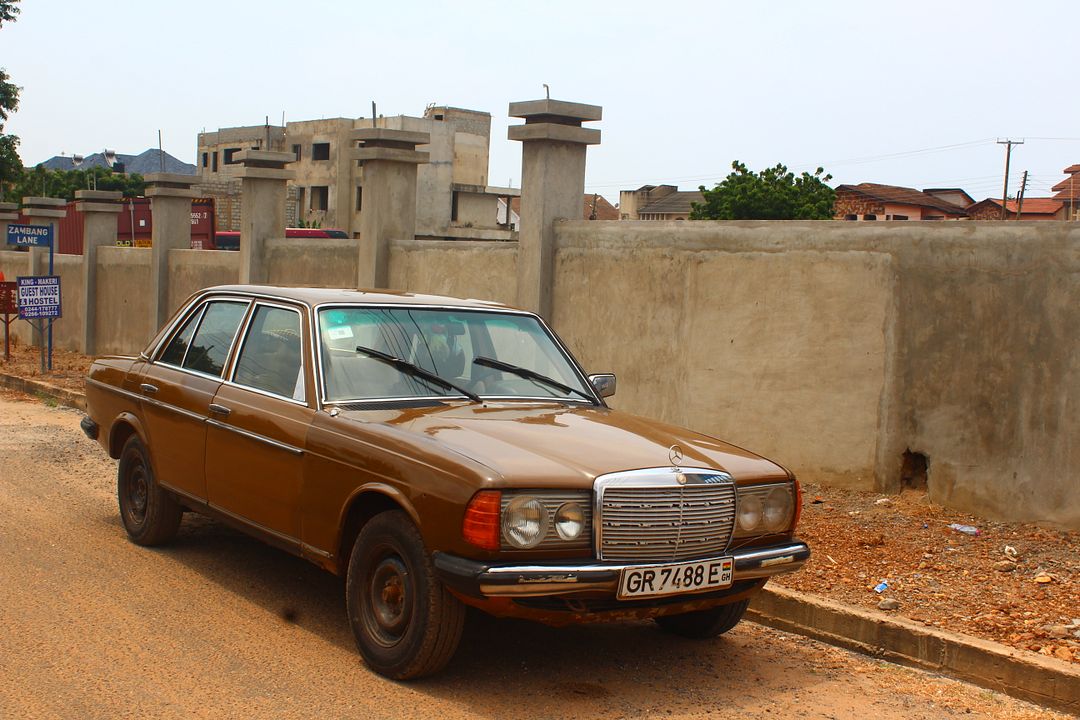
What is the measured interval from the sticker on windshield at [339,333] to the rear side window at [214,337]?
3.11 feet

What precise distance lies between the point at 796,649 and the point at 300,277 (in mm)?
10523

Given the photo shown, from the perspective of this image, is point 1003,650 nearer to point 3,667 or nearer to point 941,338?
point 941,338

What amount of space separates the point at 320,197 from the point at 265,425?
72.8 m

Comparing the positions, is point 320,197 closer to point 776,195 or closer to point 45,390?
point 776,195

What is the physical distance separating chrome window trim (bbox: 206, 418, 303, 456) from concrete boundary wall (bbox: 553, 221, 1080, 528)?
4.70 meters

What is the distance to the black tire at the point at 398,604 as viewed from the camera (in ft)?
15.2

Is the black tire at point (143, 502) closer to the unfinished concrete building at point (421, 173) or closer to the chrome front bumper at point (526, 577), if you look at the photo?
the chrome front bumper at point (526, 577)

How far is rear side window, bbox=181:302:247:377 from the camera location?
6.49 m

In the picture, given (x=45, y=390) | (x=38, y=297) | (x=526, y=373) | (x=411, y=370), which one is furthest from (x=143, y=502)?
(x=38, y=297)

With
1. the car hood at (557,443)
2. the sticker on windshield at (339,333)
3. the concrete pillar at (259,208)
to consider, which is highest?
the concrete pillar at (259,208)

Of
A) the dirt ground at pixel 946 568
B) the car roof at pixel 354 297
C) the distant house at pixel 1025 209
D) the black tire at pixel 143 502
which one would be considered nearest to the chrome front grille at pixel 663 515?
the dirt ground at pixel 946 568

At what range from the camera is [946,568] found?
689cm

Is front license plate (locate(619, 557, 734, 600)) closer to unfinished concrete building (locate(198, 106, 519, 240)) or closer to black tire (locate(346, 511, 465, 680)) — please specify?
black tire (locate(346, 511, 465, 680))

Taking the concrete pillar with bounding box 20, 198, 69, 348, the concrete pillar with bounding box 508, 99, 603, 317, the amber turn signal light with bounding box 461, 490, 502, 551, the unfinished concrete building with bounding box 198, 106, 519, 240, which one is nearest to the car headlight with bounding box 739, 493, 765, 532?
the amber turn signal light with bounding box 461, 490, 502, 551
